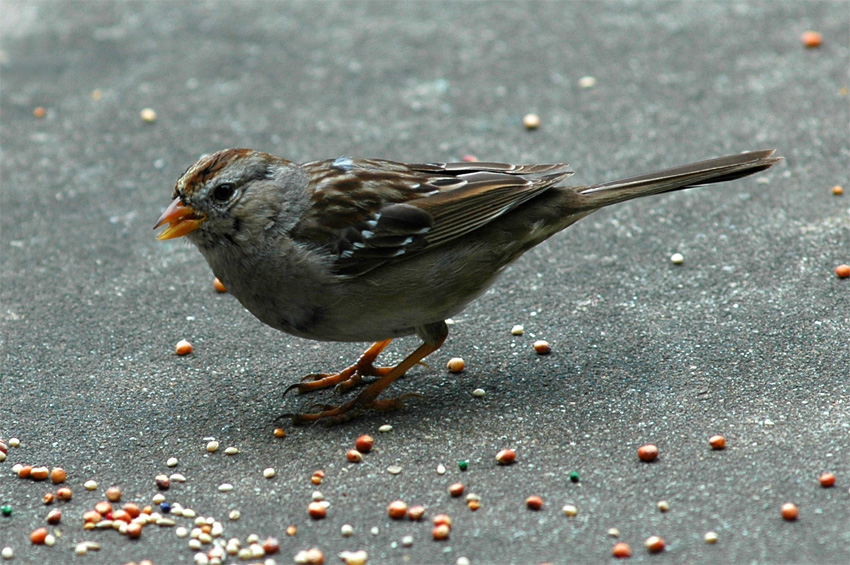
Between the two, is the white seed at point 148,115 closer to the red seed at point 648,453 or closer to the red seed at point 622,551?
the red seed at point 648,453

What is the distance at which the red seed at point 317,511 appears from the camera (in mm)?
3900

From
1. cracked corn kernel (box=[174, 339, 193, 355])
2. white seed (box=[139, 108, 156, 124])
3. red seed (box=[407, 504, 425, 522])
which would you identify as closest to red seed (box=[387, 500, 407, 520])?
red seed (box=[407, 504, 425, 522])

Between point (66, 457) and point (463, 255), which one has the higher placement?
point (463, 255)

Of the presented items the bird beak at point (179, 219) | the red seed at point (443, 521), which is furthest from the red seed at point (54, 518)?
the red seed at point (443, 521)

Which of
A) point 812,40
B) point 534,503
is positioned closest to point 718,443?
point 534,503

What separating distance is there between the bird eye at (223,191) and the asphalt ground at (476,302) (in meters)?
0.97

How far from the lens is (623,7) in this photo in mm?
8508

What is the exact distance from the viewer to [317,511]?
3896 mm

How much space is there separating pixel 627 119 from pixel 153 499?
4327 mm

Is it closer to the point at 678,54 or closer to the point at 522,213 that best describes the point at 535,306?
the point at 522,213

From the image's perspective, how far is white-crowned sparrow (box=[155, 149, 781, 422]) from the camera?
4465 mm

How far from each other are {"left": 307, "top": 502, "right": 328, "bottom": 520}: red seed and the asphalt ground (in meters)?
0.04

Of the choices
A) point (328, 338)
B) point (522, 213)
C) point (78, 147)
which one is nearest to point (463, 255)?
point (522, 213)

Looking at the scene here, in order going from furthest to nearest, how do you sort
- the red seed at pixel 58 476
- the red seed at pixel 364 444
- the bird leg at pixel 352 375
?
the bird leg at pixel 352 375
the red seed at pixel 364 444
the red seed at pixel 58 476
